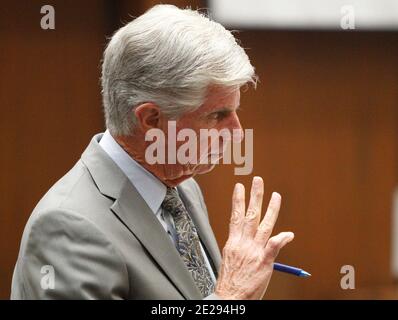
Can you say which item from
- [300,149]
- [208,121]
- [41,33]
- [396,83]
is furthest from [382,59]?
[208,121]

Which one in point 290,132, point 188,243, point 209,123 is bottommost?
point 188,243

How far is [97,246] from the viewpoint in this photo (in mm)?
1370

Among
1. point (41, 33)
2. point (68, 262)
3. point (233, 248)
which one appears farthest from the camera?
point (41, 33)

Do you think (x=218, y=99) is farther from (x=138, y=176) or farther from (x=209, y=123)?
(x=138, y=176)

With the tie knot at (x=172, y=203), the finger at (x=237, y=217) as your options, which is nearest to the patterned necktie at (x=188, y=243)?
the tie knot at (x=172, y=203)

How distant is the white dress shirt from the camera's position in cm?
154

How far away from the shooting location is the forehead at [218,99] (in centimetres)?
152

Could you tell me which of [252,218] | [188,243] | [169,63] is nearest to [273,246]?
[252,218]

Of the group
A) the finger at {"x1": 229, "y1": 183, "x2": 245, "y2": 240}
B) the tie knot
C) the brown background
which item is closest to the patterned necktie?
the tie knot

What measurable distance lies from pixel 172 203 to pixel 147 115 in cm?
21

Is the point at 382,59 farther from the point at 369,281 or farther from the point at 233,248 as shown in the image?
the point at 233,248

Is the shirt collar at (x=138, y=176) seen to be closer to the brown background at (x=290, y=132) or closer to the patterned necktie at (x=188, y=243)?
the patterned necktie at (x=188, y=243)
